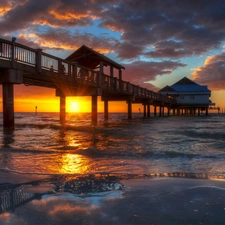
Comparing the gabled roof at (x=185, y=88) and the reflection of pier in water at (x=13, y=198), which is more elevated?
the gabled roof at (x=185, y=88)

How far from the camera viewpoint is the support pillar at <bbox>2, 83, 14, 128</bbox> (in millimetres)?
16266

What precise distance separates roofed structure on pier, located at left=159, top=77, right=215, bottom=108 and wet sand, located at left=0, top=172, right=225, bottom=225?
64129 mm

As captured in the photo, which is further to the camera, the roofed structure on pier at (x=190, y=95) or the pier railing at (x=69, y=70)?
the roofed structure on pier at (x=190, y=95)

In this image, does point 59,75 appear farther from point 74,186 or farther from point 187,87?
point 187,87

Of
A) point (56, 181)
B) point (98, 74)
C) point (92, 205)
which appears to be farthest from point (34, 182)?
point (98, 74)

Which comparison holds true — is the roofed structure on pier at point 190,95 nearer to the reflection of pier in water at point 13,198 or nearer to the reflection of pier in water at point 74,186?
the reflection of pier in water at point 74,186

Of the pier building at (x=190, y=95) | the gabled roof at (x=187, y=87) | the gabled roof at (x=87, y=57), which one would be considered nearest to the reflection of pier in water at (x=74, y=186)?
the gabled roof at (x=87, y=57)

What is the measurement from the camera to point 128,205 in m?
3.30

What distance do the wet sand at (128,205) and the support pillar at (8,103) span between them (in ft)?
42.9

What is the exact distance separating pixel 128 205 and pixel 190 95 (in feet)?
218

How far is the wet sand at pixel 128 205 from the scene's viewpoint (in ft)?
9.31

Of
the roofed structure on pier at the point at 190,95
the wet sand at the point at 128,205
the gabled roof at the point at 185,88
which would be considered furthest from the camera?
the gabled roof at the point at 185,88

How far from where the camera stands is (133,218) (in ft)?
9.49

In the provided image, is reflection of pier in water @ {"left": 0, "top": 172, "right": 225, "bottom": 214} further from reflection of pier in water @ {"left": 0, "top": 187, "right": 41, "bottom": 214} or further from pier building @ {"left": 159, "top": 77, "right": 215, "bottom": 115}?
pier building @ {"left": 159, "top": 77, "right": 215, "bottom": 115}
